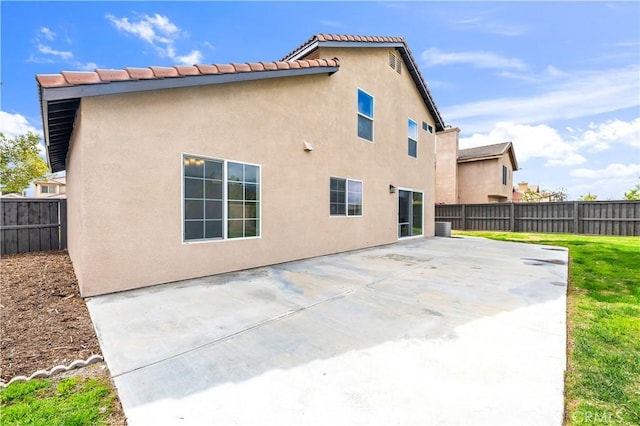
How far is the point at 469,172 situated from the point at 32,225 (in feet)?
86.6

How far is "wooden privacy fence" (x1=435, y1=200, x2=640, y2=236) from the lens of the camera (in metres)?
15.0

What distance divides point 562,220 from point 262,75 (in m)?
18.9

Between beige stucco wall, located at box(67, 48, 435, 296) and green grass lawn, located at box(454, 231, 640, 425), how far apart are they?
5.76m

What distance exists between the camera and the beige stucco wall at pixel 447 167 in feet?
76.5

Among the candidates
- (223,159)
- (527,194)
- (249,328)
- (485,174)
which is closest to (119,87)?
(223,159)

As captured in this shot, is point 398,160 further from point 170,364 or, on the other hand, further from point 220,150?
point 170,364

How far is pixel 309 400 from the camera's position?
2.14 m

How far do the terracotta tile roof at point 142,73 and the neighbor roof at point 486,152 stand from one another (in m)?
20.9

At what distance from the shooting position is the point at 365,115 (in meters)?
10.4

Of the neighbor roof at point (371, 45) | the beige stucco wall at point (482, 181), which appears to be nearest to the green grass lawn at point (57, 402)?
the neighbor roof at point (371, 45)

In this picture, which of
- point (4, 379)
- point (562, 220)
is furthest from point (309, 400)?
point (562, 220)

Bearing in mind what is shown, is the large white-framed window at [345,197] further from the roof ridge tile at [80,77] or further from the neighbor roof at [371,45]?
the roof ridge tile at [80,77]

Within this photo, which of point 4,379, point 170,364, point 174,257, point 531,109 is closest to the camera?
point 4,379

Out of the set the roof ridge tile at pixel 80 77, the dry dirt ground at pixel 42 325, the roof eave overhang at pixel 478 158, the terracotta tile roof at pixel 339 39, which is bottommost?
the dry dirt ground at pixel 42 325
